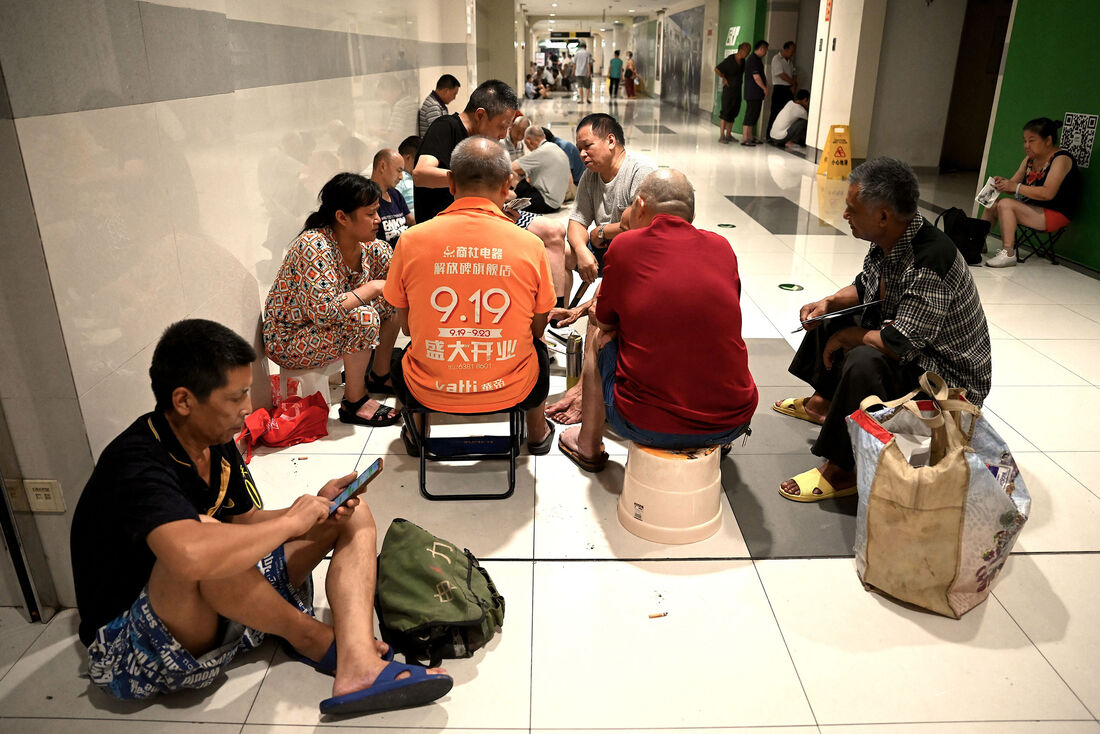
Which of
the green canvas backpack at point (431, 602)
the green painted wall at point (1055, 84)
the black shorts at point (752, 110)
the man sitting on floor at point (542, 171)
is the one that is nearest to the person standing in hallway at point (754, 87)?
the black shorts at point (752, 110)

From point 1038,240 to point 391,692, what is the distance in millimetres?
6463

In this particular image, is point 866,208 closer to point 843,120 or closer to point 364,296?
point 364,296

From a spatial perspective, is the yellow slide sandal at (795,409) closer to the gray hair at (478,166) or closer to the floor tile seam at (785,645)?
the floor tile seam at (785,645)

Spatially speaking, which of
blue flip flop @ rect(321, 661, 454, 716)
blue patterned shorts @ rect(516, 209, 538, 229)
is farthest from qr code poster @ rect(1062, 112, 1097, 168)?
blue flip flop @ rect(321, 661, 454, 716)

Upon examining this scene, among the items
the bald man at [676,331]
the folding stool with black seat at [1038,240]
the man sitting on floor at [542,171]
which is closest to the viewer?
the bald man at [676,331]

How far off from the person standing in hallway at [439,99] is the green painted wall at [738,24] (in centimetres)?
879

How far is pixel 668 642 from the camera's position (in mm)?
2170

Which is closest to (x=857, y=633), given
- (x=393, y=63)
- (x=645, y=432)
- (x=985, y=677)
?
(x=985, y=677)

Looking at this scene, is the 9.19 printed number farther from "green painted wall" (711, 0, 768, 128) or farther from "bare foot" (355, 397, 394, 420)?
"green painted wall" (711, 0, 768, 128)

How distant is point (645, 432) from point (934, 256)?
45.0 inches

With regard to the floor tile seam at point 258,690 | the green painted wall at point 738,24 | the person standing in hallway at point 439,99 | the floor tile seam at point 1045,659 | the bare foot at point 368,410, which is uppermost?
the green painted wall at point 738,24

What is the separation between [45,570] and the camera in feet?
7.24

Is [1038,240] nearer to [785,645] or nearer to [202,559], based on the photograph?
[785,645]

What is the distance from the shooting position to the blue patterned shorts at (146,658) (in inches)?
70.4
